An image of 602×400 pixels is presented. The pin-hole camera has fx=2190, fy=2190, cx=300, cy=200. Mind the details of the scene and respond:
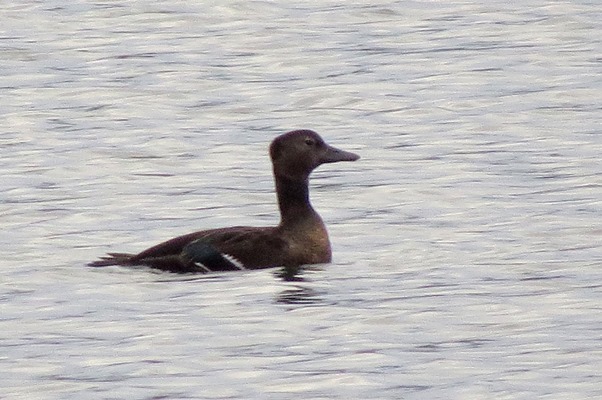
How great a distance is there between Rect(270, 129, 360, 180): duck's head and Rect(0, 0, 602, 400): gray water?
0.64 metres

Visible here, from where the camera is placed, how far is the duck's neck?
14703mm

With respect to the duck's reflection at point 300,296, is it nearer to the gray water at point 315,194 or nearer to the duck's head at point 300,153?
the gray water at point 315,194

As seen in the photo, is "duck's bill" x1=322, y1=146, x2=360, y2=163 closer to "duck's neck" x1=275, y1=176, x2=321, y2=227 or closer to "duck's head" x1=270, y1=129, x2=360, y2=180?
"duck's head" x1=270, y1=129, x2=360, y2=180

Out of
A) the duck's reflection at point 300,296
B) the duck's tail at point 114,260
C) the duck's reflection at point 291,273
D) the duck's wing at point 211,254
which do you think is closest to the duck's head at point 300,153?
the duck's wing at point 211,254

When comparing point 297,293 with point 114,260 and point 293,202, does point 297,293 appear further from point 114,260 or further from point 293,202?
point 293,202

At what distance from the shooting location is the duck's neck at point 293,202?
14.7 metres

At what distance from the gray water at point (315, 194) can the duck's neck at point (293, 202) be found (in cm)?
42

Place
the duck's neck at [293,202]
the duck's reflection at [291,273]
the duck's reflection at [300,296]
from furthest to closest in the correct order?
1. the duck's neck at [293,202]
2. the duck's reflection at [291,273]
3. the duck's reflection at [300,296]

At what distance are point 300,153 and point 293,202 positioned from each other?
1.21ft

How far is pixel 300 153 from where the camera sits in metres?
15.0

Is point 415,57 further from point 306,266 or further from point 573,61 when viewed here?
point 306,266

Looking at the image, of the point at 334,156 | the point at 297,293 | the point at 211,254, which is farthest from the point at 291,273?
the point at 334,156

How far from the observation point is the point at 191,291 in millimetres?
13578

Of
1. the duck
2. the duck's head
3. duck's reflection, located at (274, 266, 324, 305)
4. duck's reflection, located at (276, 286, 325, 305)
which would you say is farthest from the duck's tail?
the duck's head
